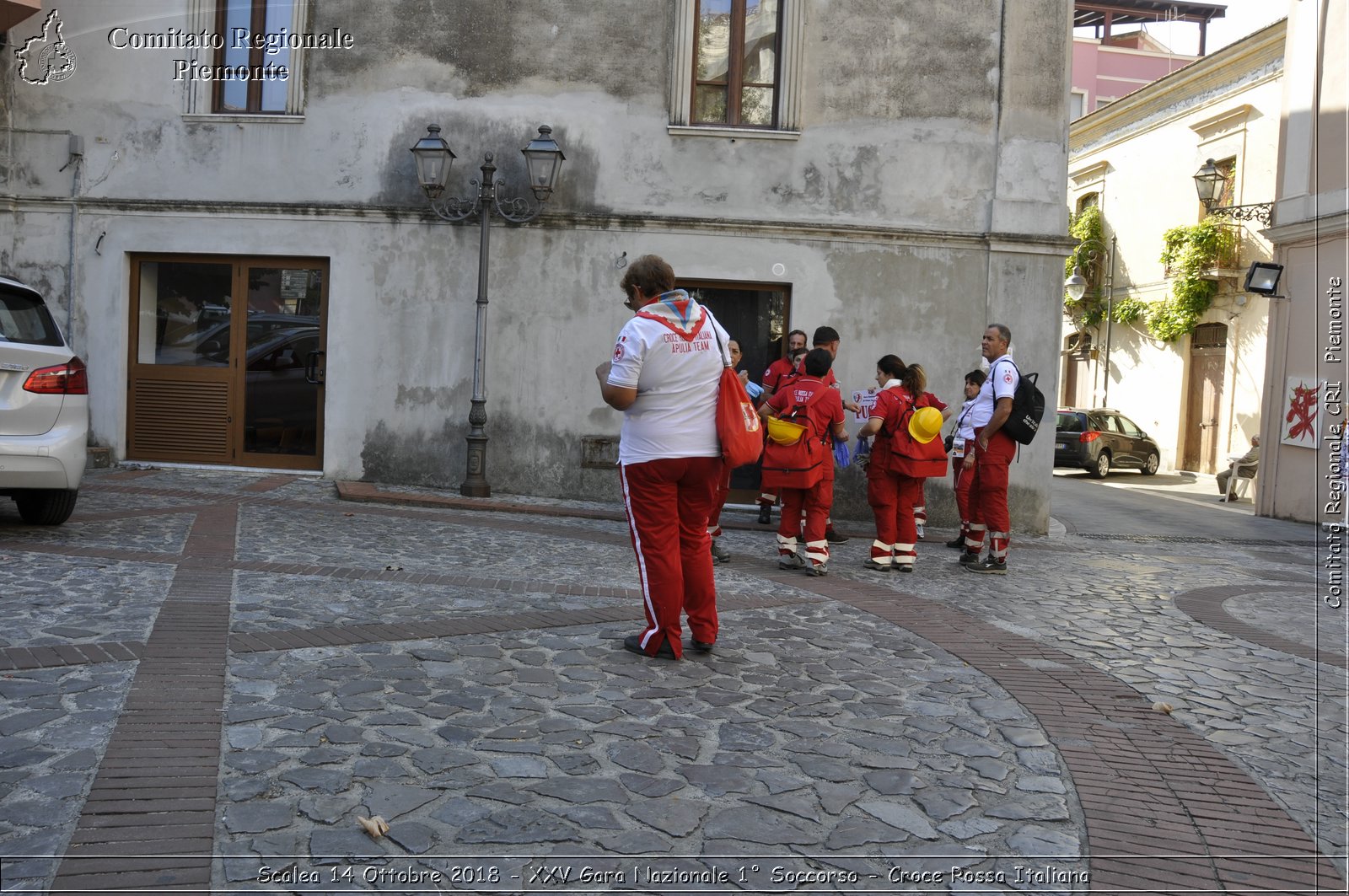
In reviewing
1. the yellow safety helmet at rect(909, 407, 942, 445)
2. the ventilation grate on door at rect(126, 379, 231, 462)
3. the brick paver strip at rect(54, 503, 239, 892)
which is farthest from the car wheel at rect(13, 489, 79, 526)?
the yellow safety helmet at rect(909, 407, 942, 445)

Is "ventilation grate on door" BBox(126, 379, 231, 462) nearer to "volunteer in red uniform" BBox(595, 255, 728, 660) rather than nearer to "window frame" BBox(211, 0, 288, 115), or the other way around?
"window frame" BBox(211, 0, 288, 115)

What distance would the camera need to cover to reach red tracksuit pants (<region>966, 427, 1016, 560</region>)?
9.42m

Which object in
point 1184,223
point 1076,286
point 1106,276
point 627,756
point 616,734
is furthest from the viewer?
point 1106,276

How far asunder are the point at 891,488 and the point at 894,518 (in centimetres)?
24

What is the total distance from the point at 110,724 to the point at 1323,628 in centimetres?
750

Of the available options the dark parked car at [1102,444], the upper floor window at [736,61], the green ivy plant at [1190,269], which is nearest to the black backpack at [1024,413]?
the upper floor window at [736,61]

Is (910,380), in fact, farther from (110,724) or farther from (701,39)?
(110,724)

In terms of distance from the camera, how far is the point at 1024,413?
9.31m

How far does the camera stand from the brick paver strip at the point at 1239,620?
23.2 feet

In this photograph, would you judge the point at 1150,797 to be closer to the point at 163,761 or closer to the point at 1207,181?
the point at 163,761

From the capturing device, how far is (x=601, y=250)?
526 inches

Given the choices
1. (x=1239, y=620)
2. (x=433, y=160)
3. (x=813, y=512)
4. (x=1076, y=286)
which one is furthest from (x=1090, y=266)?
(x=813, y=512)

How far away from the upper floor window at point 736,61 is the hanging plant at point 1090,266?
23.1 metres

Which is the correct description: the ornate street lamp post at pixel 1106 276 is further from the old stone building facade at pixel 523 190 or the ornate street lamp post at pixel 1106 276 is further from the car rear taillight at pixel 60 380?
the car rear taillight at pixel 60 380
